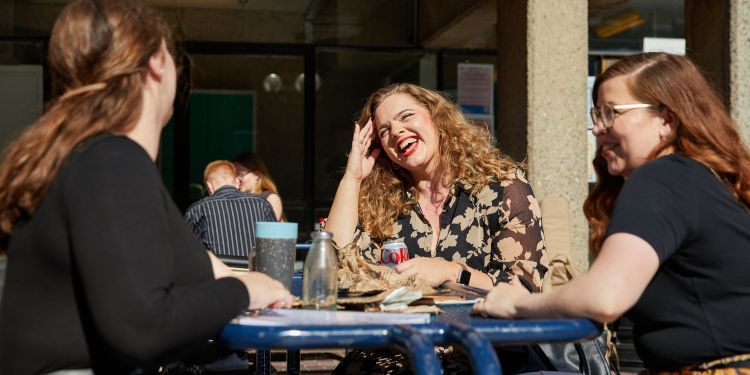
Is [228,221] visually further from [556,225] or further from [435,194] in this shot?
[435,194]

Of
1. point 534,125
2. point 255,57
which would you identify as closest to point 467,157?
point 534,125

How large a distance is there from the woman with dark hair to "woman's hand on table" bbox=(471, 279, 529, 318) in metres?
0.57

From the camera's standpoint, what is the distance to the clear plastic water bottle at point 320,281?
7.59ft

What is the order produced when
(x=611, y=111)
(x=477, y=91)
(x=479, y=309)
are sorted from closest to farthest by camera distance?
1. (x=479, y=309)
2. (x=611, y=111)
3. (x=477, y=91)

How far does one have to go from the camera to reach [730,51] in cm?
636

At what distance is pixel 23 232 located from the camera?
1.77 metres

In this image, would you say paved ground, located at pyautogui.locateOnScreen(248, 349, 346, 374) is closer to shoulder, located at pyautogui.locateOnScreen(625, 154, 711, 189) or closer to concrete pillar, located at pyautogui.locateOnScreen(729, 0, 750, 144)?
concrete pillar, located at pyautogui.locateOnScreen(729, 0, 750, 144)

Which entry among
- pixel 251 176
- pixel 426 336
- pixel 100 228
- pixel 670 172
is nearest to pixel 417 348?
pixel 426 336

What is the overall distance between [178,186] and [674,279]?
8458mm

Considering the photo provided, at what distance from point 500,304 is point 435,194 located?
1.51m

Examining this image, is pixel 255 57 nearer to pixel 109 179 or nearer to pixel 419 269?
pixel 419 269

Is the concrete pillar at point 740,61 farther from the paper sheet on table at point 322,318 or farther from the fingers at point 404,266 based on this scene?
the paper sheet on table at point 322,318

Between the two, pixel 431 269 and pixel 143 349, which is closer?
pixel 143 349

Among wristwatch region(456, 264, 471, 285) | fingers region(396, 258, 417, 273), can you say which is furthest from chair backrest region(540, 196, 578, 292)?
fingers region(396, 258, 417, 273)
